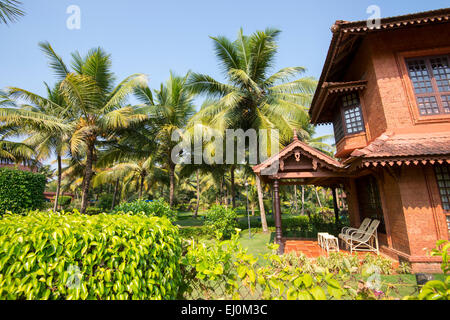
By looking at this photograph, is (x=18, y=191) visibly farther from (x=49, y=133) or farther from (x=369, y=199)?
(x=369, y=199)

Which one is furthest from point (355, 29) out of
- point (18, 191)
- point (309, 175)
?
point (18, 191)

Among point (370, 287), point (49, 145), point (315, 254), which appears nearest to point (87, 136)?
point (49, 145)

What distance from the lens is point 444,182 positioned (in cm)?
568

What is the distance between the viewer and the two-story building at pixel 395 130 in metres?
5.48

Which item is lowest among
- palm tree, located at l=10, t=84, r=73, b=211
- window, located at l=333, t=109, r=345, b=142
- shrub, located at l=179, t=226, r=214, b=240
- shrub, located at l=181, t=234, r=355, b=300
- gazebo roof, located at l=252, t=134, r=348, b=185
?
shrub, located at l=179, t=226, r=214, b=240

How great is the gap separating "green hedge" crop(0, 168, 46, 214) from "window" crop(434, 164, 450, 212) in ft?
47.8

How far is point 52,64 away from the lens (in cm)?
1094

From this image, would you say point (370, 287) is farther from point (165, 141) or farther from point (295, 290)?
point (165, 141)

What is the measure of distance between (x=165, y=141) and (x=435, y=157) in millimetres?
13472

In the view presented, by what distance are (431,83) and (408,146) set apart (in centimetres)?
275

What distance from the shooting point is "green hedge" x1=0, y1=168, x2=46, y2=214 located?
337 inches

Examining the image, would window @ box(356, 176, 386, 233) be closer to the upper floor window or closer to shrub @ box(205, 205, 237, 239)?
the upper floor window

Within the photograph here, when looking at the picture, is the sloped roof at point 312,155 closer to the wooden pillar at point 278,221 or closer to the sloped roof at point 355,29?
the wooden pillar at point 278,221

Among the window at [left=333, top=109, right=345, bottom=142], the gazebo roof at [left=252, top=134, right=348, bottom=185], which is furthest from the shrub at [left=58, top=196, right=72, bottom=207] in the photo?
the window at [left=333, top=109, right=345, bottom=142]
